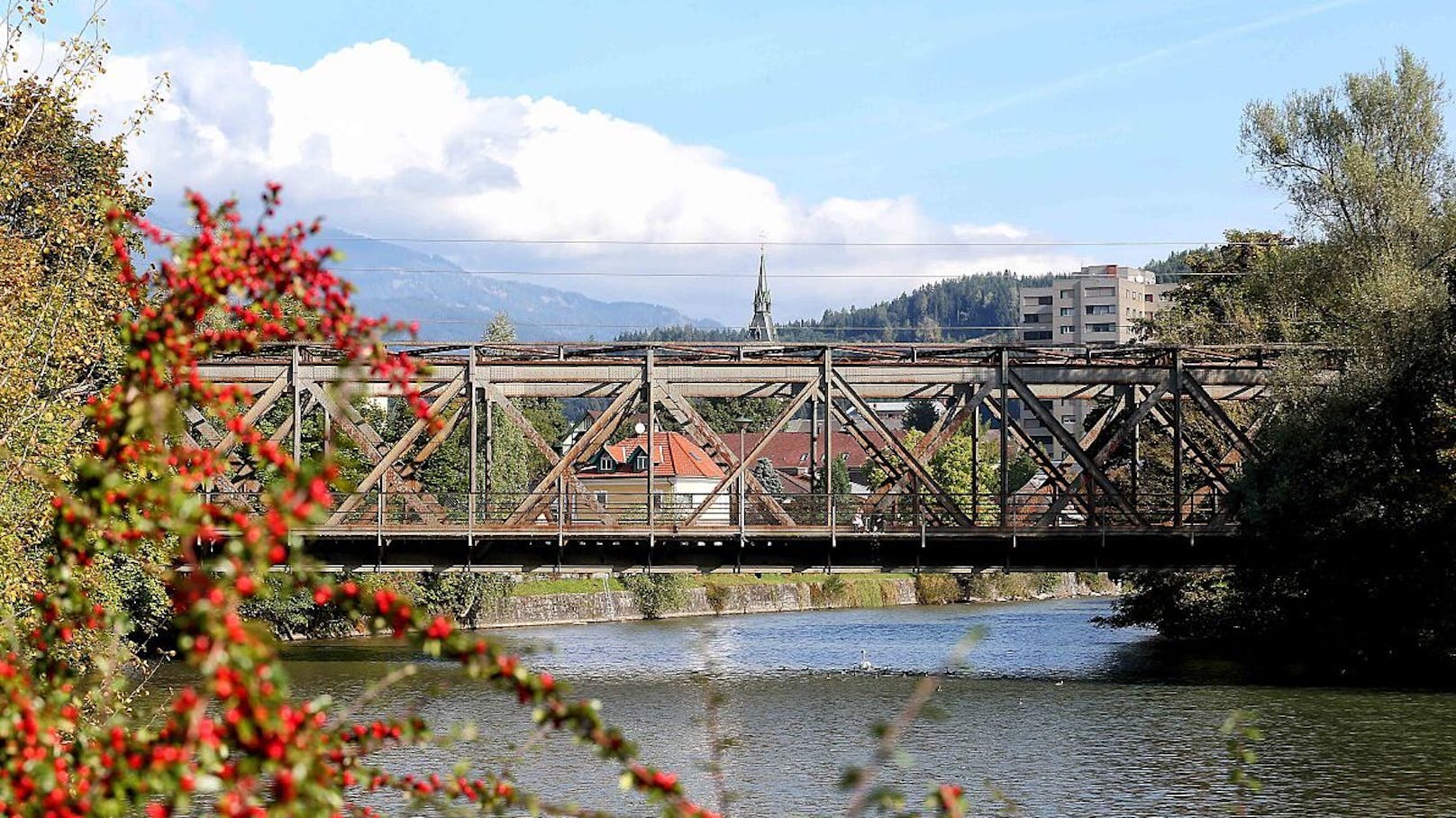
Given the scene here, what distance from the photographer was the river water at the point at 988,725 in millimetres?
25281

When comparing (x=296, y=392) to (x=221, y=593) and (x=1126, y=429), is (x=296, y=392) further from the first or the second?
(x=221, y=593)

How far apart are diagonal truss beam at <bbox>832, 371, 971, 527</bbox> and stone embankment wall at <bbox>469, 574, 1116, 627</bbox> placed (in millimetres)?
22872

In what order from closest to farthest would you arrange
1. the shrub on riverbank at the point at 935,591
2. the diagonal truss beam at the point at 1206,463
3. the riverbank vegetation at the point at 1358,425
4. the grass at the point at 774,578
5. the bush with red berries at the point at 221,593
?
1. the bush with red berries at the point at 221,593
2. the riverbank vegetation at the point at 1358,425
3. the diagonal truss beam at the point at 1206,463
4. the grass at the point at 774,578
5. the shrub on riverbank at the point at 935,591

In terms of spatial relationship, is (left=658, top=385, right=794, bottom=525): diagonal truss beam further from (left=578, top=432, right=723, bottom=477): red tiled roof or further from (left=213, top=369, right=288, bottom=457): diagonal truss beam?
(left=578, top=432, right=723, bottom=477): red tiled roof

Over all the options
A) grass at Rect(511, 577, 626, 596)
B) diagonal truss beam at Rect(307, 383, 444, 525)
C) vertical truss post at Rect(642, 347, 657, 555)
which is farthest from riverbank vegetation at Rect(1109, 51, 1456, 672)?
grass at Rect(511, 577, 626, 596)

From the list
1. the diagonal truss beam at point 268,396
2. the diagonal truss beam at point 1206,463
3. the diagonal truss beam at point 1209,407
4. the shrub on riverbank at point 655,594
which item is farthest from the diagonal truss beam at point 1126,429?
the shrub on riverbank at point 655,594

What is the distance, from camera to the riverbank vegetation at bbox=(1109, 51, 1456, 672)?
38.0 meters

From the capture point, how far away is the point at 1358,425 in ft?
126

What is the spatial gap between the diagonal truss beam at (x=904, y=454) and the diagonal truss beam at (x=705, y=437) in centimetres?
295

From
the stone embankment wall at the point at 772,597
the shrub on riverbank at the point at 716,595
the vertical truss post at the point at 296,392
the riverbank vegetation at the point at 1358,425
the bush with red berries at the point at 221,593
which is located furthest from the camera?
the shrub on riverbank at the point at 716,595

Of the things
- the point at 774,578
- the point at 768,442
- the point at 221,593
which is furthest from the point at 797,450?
the point at 221,593

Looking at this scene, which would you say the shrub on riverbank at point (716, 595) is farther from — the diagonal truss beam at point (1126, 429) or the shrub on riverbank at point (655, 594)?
the diagonal truss beam at point (1126, 429)

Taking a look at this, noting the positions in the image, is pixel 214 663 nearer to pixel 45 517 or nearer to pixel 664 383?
pixel 45 517

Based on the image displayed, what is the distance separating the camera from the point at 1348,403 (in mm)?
38750
